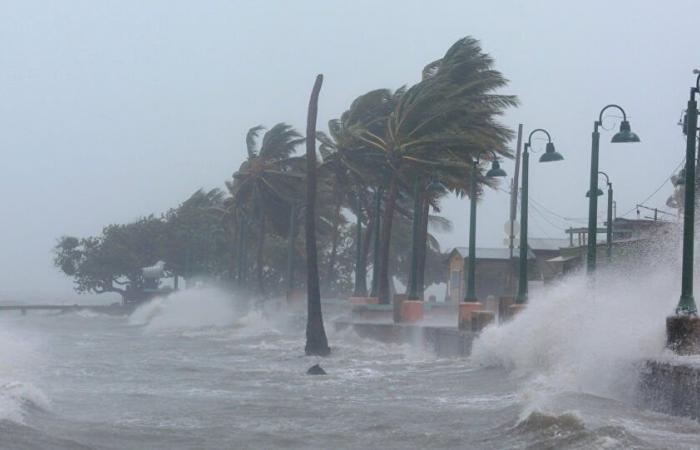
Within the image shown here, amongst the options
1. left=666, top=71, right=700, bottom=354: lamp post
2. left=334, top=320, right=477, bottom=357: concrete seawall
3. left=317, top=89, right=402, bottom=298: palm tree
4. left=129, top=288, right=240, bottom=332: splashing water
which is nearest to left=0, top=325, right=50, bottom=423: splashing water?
left=666, top=71, right=700, bottom=354: lamp post

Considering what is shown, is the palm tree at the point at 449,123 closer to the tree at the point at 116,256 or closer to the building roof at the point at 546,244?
the building roof at the point at 546,244

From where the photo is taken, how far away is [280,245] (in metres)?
81.6

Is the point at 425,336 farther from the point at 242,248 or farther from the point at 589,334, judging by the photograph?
the point at 242,248

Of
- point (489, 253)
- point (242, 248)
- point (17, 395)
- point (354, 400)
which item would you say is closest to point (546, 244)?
point (489, 253)

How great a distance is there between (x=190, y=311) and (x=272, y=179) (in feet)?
43.6

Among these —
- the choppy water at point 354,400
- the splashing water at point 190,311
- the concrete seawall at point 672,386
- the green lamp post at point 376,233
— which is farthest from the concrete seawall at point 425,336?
the splashing water at point 190,311

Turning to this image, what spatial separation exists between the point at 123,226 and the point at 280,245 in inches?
560

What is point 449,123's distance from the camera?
39.0 m

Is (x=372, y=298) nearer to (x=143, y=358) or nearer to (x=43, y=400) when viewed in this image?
(x=143, y=358)

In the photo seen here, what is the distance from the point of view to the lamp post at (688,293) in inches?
565

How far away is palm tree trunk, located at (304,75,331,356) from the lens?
3011cm

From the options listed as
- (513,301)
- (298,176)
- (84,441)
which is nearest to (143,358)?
(513,301)

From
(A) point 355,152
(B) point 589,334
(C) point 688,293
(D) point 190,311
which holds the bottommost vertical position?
(D) point 190,311

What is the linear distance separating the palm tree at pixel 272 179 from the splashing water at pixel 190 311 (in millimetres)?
4831
